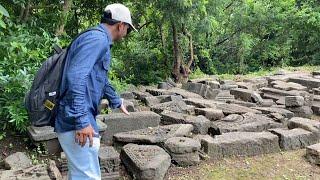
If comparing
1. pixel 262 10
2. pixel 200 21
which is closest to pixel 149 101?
pixel 200 21

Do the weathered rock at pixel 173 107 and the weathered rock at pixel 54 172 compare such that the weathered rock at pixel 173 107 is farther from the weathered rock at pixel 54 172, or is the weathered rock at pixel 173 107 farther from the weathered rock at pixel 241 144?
the weathered rock at pixel 54 172

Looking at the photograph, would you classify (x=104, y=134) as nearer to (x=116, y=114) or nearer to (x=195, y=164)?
(x=116, y=114)

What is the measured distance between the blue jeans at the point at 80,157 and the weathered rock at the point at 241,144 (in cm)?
214

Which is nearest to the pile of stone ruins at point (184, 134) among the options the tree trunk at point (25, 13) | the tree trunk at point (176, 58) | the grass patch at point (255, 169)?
the grass patch at point (255, 169)

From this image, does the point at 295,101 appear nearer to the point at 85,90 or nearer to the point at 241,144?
the point at 241,144

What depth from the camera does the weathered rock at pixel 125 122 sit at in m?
4.92

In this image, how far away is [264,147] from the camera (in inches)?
190

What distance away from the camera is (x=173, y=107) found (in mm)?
6207

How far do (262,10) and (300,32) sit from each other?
6.78 ft

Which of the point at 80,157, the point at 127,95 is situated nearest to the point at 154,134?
the point at 80,157

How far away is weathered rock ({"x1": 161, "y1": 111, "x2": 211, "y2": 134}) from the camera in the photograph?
5.26 m

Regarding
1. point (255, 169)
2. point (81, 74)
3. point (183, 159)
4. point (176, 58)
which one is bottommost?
point (255, 169)

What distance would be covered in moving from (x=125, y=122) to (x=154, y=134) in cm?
44

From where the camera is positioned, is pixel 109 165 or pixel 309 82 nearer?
pixel 109 165
